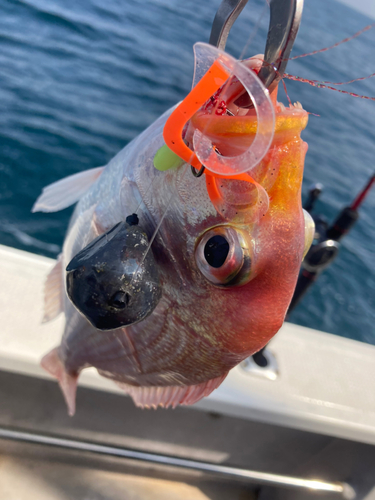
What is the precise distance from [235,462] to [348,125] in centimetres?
1169

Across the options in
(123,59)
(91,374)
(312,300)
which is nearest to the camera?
(91,374)

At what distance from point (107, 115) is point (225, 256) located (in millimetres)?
6796

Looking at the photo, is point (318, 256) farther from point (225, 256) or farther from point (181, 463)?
point (225, 256)

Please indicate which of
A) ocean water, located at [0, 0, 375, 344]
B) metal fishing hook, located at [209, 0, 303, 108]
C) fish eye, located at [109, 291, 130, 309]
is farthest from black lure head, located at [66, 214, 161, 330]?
ocean water, located at [0, 0, 375, 344]

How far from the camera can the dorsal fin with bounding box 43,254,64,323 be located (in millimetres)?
1326

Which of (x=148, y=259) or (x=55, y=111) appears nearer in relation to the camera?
(x=148, y=259)

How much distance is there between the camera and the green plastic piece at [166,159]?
0.79m

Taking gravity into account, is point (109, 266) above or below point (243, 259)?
below

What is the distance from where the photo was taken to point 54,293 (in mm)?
1340

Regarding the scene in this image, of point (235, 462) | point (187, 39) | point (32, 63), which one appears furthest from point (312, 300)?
point (187, 39)

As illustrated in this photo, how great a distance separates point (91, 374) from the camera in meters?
1.70

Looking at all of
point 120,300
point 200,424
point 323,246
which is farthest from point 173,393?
point 323,246

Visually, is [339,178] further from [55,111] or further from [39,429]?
[39,429]

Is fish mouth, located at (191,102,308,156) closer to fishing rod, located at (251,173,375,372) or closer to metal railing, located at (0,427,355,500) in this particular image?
fishing rod, located at (251,173,375,372)
